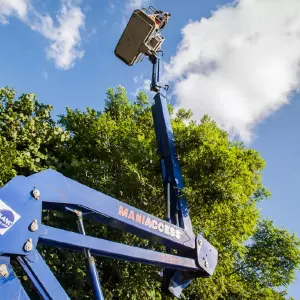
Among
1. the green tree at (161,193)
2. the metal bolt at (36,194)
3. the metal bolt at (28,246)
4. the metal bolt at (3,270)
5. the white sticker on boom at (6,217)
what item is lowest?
the metal bolt at (3,270)

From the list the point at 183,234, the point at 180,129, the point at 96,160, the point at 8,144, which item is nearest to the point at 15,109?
the point at 8,144

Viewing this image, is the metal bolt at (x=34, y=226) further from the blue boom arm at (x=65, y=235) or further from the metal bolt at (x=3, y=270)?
the metal bolt at (x=3, y=270)

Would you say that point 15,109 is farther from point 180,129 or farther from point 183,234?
point 183,234

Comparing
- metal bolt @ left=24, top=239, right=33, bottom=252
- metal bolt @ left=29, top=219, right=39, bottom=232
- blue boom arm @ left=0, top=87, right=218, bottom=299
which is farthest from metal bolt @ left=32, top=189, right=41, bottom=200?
metal bolt @ left=24, top=239, right=33, bottom=252

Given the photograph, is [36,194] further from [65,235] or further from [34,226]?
[65,235]

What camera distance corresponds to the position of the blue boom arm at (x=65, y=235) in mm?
3240

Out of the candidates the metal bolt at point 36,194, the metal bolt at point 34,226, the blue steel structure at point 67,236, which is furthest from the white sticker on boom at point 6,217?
the metal bolt at point 36,194

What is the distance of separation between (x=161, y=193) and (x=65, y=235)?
6715 mm

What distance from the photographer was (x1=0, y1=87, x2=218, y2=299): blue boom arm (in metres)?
3.24

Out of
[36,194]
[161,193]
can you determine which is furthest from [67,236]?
[161,193]

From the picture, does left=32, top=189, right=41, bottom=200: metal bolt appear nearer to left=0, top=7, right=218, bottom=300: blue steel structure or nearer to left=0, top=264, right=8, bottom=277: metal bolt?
left=0, top=7, right=218, bottom=300: blue steel structure

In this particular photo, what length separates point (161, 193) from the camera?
1031cm

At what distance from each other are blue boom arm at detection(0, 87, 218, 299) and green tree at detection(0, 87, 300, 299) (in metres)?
2.80

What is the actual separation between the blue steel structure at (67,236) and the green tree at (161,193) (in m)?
2.75
